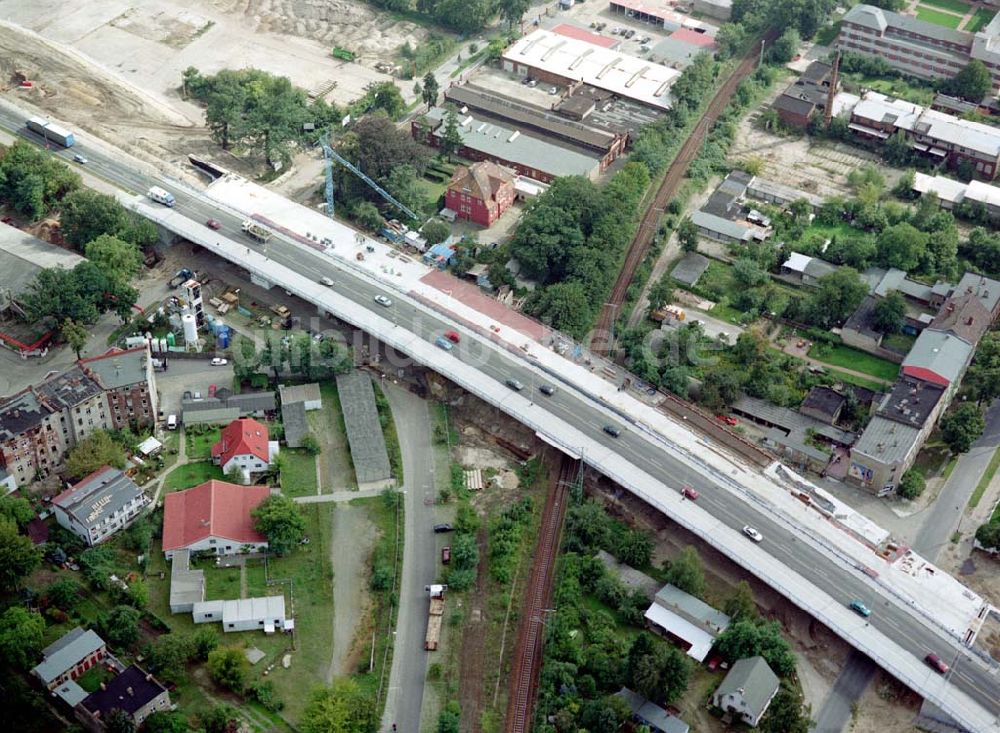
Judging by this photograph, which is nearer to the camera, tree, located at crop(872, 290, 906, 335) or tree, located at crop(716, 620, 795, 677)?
tree, located at crop(716, 620, 795, 677)

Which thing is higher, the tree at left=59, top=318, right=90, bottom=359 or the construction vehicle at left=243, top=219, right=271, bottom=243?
the construction vehicle at left=243, top=219, right=271, bottom=243

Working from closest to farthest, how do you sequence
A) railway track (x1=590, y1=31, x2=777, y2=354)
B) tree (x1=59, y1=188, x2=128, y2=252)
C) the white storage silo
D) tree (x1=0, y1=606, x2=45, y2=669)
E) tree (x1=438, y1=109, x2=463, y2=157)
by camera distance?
1. tree (x1=0, y1=606, x2=45, y2=669)
2. the white storage silo
3. railway track (x1=590, y1=31, x2=777, y2=354)
4. tree (x1=59, y1=188, x2=128, y2=252)
5. tree (x1=438, y1=109, x2=463, y2=157)

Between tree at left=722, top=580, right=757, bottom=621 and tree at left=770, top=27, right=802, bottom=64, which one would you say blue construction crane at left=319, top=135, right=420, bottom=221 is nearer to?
tree at left=722, top=580, right=757, bottom=621

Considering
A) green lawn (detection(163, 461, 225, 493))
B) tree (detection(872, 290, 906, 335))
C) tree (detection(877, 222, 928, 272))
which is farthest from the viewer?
tree (detection(877, 222, 928, 272))

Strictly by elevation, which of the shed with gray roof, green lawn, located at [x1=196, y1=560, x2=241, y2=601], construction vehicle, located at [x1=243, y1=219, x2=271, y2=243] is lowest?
green lawn, located at [x1=196, y1=560, x2=241, y2=601]

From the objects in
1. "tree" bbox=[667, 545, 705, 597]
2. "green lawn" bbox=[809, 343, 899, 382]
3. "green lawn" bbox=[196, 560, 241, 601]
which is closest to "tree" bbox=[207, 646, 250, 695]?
"green lawn" bbox=[196, 560, 241, 601]

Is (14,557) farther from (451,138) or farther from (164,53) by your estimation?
(164,53)

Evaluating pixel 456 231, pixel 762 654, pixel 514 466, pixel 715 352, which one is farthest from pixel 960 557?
pixel 456 231

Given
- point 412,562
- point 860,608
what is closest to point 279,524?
point 412,562
